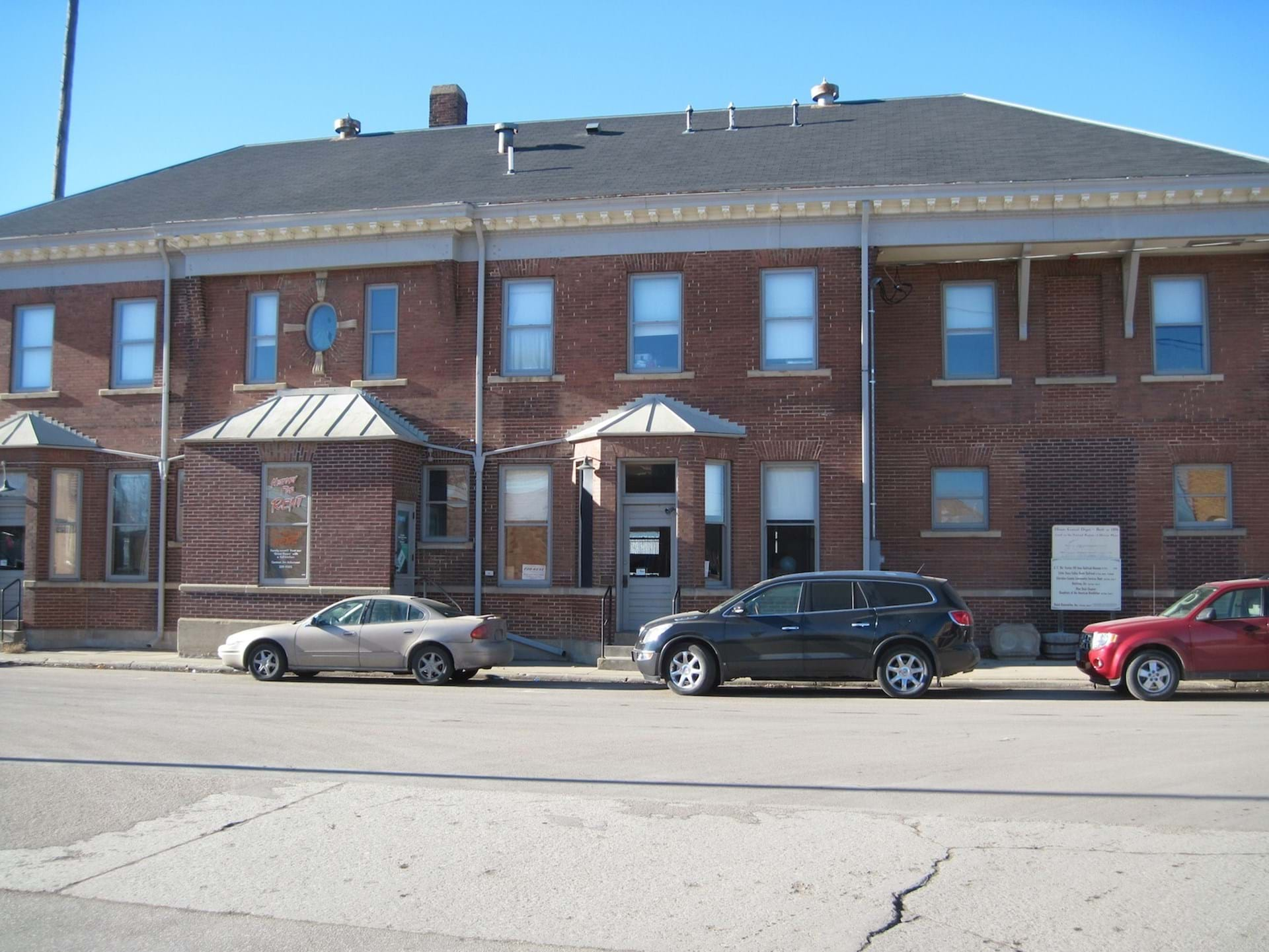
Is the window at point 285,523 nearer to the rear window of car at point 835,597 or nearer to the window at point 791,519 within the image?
the window at point 791,519

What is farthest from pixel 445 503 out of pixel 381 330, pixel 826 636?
pixel 826 636

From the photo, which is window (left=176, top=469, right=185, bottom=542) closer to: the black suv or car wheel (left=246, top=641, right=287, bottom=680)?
car wheel (left=246, top=641, right=287, bottom=680)

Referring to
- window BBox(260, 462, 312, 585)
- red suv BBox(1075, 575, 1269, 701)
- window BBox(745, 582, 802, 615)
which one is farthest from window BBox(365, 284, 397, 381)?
red suv BBox(1075, 575, 1269, 701)

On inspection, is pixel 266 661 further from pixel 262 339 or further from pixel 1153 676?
pixel 1153 676

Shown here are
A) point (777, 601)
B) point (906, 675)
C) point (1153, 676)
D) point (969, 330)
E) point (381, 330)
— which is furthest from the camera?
point (381, 330)

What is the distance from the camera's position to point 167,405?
73.9 feet

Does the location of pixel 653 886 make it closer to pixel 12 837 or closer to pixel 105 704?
pixel 12 837

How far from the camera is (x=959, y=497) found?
20516 millimetres

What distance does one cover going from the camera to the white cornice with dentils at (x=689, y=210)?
62.0 ft

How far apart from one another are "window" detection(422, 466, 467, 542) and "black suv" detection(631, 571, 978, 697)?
667cm

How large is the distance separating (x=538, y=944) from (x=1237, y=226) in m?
18.1

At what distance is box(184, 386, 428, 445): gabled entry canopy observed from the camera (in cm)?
2022

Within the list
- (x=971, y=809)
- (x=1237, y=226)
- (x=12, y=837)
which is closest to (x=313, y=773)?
(x=12, y=837)

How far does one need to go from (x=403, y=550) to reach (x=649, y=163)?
874 cm
